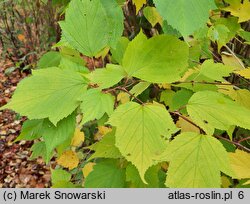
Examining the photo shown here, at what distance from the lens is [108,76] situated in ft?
2.39

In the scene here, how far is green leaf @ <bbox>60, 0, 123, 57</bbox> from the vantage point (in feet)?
2.52

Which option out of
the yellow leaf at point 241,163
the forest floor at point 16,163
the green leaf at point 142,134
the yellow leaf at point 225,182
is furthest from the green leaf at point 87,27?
the forest floor at point 16,163

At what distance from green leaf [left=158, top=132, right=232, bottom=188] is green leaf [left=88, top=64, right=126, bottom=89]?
0.61 ft

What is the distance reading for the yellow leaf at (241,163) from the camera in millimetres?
747

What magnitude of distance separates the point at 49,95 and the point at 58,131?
83mm

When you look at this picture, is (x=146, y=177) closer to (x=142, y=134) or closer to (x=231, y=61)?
(x=142, y=134)

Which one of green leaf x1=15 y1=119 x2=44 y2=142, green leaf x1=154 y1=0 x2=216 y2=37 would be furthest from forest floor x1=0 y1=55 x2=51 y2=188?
green leaf x1=154 y1=0 x2=216 y2=37

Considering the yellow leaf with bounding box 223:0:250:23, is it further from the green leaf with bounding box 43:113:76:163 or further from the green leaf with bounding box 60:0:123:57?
the green leaf with bounding box 43:113:76:163

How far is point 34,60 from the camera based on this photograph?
13.5 feet

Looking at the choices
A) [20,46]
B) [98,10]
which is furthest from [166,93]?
[20,46]

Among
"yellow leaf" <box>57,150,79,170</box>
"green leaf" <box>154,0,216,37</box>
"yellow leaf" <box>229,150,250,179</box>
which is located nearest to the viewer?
"green leaf" <box>154,0,216,37</box>

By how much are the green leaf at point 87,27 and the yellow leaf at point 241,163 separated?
1.33 ft

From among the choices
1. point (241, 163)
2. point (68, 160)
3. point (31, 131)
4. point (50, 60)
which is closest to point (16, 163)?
point (68, 160)

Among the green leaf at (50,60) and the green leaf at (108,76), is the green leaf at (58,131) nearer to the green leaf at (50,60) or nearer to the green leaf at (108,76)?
the green leaf at (108,76)
